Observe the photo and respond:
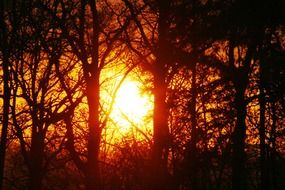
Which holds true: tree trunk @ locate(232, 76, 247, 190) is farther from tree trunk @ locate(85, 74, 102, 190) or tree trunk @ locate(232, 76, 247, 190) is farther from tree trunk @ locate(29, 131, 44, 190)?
tree trunk @ locate(29, 131, 44, 190)

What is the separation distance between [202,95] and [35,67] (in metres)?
9.13

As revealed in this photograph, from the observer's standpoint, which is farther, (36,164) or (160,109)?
(36,164)

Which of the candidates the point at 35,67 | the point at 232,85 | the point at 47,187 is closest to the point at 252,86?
the point at 232,85

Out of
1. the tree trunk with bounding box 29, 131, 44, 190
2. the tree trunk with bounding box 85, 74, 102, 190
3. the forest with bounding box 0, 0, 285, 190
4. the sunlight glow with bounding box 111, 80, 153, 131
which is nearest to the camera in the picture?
the forest with bounding box 0, 0, 285, 190

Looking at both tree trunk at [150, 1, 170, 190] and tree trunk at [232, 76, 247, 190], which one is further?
tree trunk at [150, 1, 170, 190]

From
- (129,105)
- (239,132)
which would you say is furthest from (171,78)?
(129,105)

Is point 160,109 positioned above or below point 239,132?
above

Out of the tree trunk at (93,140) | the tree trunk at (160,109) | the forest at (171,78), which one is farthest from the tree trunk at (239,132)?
the tree trunk at (93,140)

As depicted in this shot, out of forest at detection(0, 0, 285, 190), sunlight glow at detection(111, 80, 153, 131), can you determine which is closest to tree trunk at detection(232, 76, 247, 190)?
forest at detection(0, 0, 285, 190)

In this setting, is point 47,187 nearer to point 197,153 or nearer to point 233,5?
point 197,153

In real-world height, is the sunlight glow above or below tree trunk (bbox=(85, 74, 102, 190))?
above

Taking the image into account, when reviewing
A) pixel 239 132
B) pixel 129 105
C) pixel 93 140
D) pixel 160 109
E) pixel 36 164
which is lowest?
pixel 36 164

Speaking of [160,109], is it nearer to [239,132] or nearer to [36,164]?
[239,132]

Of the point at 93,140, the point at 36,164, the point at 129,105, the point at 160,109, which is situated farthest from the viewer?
the point at 129,105
